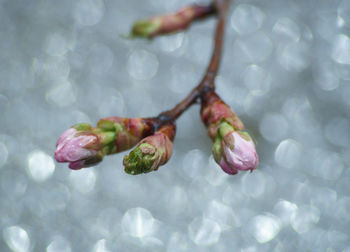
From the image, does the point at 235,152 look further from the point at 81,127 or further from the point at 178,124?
the point at 178,124

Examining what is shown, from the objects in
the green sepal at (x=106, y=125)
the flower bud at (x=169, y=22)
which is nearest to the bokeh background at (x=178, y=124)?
the flower bud at (x=169, y=22)

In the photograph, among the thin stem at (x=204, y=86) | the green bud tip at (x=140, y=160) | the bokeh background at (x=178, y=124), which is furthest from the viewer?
the bokeh background at (x=178, y=124)

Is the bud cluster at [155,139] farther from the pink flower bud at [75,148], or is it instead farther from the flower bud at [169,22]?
the flower bud at [169,22]

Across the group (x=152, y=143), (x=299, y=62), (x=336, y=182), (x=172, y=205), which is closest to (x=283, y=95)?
(x=299, y=62)

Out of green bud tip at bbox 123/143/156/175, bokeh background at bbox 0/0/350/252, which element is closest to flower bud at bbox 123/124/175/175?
green bud tip at bbox 123/143/156/175

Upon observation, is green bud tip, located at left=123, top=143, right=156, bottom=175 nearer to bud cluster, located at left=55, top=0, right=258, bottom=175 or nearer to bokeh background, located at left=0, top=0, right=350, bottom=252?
bud cluster, located at left=55, top=0, right=258, bottom=175

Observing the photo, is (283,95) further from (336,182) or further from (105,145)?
(105,145)
